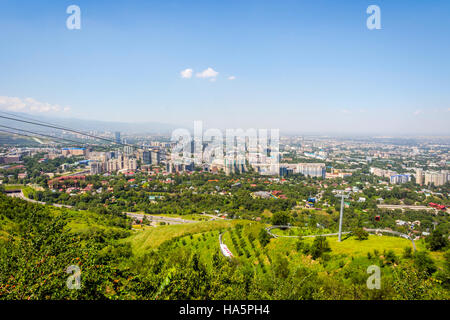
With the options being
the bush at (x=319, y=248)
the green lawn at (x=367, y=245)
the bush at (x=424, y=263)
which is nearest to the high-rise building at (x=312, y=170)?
the green lawn at (x=367, y=245)

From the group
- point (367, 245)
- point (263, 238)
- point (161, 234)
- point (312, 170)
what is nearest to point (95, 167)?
point (161, 234)

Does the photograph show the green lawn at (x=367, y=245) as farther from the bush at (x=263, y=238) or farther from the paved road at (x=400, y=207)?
the paved road at (x=400, y=207)

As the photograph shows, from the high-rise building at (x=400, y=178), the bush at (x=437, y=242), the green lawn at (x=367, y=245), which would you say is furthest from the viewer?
the high-rise building at (x=400, y=178)

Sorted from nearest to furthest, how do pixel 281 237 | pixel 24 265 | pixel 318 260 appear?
pixel 24 265, pixel 318 260, pixel 281 237

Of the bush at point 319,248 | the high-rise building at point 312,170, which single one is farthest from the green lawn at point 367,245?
the high-rise building at point 312,170

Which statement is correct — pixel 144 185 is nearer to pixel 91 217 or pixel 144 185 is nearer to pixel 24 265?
pixel 91 217

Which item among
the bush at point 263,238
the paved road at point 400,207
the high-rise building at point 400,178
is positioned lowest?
the paved road at point 400,207

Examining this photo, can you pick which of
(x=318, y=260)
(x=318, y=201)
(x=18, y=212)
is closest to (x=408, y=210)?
(x=318, y=201)

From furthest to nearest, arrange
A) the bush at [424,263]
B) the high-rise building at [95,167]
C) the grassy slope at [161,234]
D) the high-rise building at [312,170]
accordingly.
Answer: the high-rise building at [312,170], the high-rise building at [95,167], the grassy slope at [161,234], the bush at [424,263]

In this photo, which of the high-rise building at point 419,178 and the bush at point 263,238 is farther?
the high-rise building at point 419,178

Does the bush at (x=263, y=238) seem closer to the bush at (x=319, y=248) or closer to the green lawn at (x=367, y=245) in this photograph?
the green lawn at (x=367, y=245)

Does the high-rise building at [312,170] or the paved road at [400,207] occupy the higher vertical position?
the high-rise building at [312,170]
